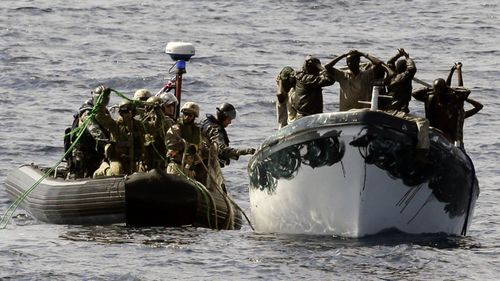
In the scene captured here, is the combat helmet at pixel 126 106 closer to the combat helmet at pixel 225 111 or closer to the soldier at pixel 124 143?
the soldier at pixel 124 143

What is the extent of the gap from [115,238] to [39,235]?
135 centimetres

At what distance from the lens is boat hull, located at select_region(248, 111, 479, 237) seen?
1977 cm

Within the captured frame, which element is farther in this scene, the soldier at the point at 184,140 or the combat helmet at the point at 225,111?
the combat helmet at the point at 225,111

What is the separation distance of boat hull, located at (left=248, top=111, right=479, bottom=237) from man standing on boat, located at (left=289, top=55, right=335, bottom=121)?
0.79 m

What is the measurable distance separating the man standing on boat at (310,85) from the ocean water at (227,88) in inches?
72.0

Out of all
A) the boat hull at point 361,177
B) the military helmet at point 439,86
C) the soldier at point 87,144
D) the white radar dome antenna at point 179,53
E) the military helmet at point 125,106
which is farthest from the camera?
the white radar dome antenna at point 179,53

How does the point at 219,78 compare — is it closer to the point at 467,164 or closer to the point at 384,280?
the point at 467,164

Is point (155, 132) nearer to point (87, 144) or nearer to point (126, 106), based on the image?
point (126, 106)

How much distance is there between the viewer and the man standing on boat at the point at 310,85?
21016mm

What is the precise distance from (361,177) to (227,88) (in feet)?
58.8

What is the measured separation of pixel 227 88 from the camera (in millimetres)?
37656

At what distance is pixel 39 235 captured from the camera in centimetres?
2138

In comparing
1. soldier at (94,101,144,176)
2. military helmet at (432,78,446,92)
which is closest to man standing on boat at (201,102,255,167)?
soldier at (94,101,144,176)

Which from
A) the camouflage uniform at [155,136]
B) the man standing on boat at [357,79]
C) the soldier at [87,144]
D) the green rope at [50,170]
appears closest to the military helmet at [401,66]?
the man standing on boat at [357,79]
